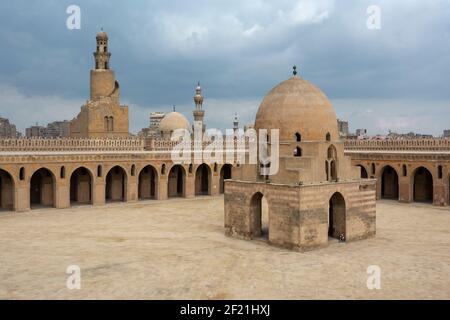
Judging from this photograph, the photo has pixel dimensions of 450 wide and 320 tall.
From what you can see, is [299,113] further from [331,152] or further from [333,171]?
[333,171]

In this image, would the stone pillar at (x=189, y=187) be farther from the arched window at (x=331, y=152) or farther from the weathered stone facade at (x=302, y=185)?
the arched window at (x=331, y=152)

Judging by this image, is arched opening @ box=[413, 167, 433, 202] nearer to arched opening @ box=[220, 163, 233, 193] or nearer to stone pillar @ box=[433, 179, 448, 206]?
stone pillar @ box=[433, 179, 448, 206]

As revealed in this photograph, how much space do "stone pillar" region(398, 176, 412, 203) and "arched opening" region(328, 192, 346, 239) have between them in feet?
46.7

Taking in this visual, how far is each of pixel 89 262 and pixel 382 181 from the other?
26.0 m

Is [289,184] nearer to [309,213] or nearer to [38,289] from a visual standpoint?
[309,213]

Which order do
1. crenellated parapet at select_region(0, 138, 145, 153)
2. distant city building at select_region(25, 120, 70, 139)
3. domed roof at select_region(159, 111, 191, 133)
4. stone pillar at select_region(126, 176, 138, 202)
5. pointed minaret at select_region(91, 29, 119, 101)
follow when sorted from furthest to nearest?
distant city building at select_region(25, 120, 70, 139)
domed roof at select_region(159, 111, 191, 133)
pointed minaret at select_region(91, 29, 119, 101)
stone pillar at select_region(126, 176, 138, 202)
crenellated parapet at select_region(0, 138, 145, 153)

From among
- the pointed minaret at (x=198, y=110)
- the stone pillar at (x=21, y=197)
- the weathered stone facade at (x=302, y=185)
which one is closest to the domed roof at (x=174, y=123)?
the pointed minaret at (x=198, y=110)

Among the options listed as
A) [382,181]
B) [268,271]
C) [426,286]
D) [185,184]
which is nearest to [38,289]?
[268,271]

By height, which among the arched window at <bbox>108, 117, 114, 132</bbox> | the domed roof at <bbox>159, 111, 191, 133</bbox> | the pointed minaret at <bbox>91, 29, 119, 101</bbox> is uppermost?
the pointed minaret at <bbox>91, 29, 119, 101</bbox>

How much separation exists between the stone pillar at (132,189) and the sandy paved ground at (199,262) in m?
7.32

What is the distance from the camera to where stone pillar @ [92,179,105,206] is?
30.0 meters

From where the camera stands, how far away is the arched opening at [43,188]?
98.4ft

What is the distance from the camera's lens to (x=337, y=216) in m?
19.1

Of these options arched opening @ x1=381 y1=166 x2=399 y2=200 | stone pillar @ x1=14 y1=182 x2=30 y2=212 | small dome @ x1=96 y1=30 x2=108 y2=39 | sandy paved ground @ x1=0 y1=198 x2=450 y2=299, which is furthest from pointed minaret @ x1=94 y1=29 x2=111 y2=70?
arched opening @ x1=381 y1=166 x2=399 y2=200
